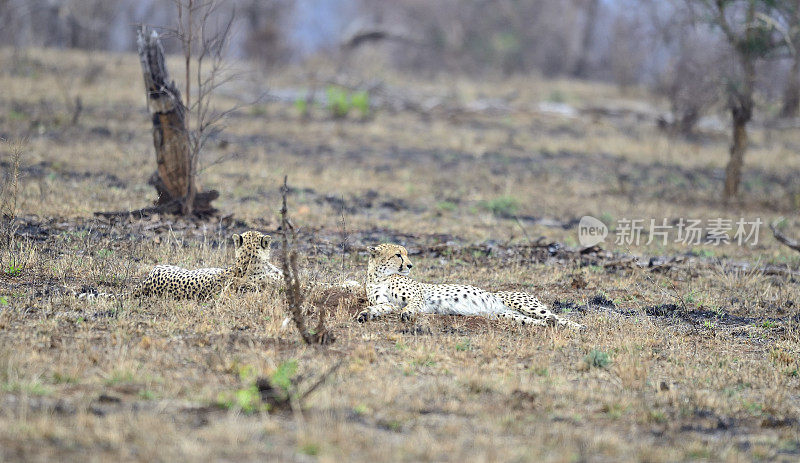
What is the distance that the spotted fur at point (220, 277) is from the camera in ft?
26.1

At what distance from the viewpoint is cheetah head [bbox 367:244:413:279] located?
27.1 ft

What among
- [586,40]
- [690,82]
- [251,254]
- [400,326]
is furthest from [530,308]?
[586,40]

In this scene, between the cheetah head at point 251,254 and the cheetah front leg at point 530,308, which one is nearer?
the cheetah front leg at point 530,308

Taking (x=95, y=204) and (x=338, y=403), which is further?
(x=95, y=204)

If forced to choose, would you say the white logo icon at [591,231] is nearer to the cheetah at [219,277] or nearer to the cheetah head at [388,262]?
the cheetah head at [388,262]

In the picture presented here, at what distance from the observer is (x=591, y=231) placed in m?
13.9

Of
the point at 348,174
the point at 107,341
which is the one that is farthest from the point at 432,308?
the point at 348,174

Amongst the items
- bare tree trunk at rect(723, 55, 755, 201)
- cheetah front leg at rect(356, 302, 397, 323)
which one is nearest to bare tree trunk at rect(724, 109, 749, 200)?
bare tree trunk at rect(723, 55, 755, 201)

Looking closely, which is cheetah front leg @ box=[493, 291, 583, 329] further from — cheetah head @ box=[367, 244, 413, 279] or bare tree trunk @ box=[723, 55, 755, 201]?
bare tree trunk @ box=[723, 55, 755, 201]

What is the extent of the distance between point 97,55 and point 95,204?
18288 millimetres

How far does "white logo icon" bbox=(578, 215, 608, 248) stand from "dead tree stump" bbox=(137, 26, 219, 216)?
5992mm

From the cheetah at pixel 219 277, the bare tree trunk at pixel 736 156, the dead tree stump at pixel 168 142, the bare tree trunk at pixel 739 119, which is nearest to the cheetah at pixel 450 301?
the cheetah at pixel 219 277

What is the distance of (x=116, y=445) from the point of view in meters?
4.33

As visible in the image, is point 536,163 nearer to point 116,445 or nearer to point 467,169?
point 467,169
